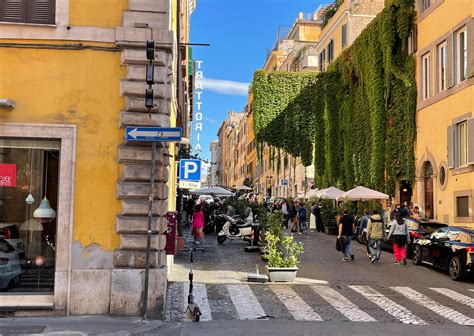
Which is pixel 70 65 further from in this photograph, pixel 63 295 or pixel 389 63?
pixel 389 63

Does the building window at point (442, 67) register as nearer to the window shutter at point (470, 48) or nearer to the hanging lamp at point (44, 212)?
the window shutter at point (470, 48)

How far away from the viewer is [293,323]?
9.23m

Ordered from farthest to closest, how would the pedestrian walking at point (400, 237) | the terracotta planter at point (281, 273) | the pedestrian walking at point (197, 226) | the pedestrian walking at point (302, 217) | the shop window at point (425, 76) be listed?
the pedestrian walking at point (302, 217) → the shop window at point (425, 76) → the pedestrian walking at point (197, 226) → the pedestrian walking at point (400, 237) → the terracotta planter at point (281, 273)

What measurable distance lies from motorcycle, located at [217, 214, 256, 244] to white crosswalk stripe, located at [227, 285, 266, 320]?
946cm

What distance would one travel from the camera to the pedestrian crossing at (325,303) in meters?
9.80

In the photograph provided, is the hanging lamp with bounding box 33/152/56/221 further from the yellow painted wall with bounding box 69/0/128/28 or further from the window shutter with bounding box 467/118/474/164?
the window shutter with bounding box 467/118/474/164

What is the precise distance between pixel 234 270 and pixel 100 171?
677 cm

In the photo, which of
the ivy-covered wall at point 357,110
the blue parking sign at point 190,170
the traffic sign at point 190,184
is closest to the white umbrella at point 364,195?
the ivy-covered wall at point 357,110

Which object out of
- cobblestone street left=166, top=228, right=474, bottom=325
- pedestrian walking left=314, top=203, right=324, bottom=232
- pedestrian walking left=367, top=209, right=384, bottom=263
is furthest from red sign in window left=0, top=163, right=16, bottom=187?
pedestrian walking left=314, top=203, right=324, bottom=232

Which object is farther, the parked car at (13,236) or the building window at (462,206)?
the building window at (462,206)

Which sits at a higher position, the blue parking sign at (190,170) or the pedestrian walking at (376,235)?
the blue parking sign at (190,170)

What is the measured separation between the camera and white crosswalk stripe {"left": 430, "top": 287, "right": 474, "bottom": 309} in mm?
11508

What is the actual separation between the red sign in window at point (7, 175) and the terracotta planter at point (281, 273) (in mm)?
6296

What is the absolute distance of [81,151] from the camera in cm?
965
